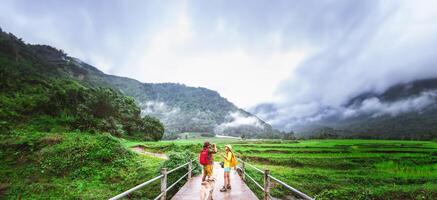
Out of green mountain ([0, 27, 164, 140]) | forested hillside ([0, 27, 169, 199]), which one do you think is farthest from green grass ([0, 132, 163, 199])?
green mountain ([0, 27, 164, 140])

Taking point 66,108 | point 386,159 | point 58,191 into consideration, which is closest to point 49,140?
point 58,191

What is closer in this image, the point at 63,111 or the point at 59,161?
the point at 59,161

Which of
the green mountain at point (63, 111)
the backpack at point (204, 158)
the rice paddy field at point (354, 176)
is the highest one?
the green mountain at point (63, 111)

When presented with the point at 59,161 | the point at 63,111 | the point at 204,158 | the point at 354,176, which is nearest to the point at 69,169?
the point at 59,161

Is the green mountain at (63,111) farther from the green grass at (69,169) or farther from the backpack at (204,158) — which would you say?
the backpack at (204,158)

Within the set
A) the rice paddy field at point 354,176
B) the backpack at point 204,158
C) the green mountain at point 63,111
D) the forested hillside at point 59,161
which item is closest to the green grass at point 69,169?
the forested hillside at point 59,161

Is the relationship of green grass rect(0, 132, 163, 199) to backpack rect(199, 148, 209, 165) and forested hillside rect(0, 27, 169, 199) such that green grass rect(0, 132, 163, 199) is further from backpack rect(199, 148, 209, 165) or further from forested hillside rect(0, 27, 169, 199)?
backpack rect(199, 148, 209, 165)

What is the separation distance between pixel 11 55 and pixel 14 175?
297ft

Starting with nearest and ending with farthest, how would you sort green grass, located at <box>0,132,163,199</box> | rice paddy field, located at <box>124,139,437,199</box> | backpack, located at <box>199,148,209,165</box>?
1. backpack, located at <box>199,148,209,165</box>
2. green grass, located at <box>0,132,163,199</box>
3. rice paddy field, located at <box>124,139,437,199</box>

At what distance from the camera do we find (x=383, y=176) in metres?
26.6

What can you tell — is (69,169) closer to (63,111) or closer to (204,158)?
(204,158)

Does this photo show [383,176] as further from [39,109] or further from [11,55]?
[11,55]

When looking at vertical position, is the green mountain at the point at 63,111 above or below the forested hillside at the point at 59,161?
above

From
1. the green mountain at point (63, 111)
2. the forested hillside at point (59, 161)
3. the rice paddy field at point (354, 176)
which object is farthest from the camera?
the green mountain at point (63, 111)
